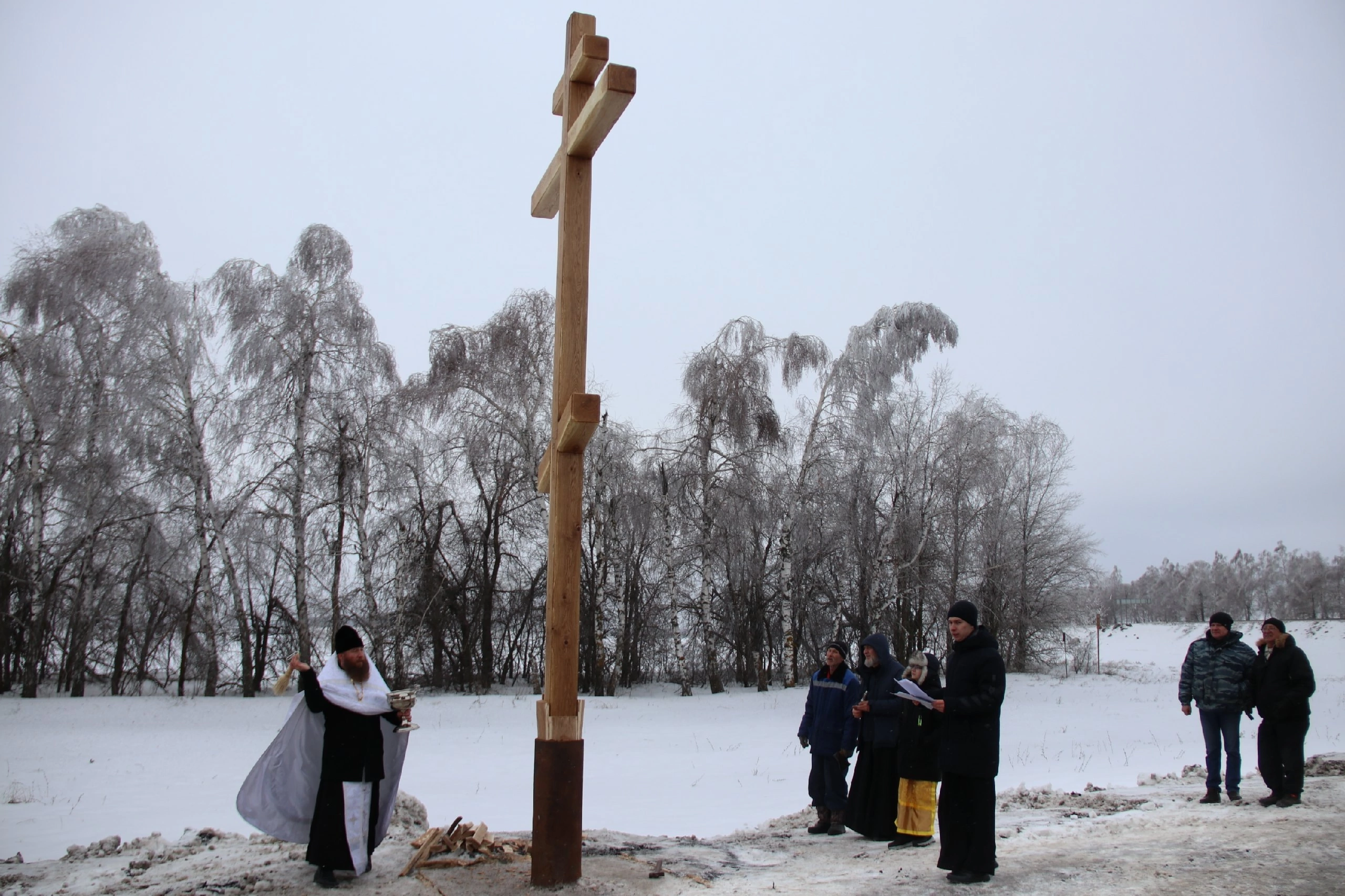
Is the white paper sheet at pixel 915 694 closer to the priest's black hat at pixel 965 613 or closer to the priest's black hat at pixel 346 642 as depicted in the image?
the priest's black hat at pixel 965 613

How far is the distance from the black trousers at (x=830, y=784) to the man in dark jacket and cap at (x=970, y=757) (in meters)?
1.56

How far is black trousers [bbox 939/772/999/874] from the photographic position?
16.1 feet

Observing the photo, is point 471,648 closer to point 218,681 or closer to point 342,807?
point 218,681

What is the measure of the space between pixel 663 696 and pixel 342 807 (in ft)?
53.0

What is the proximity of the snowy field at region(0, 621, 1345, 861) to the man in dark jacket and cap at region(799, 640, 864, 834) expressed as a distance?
0.92 m

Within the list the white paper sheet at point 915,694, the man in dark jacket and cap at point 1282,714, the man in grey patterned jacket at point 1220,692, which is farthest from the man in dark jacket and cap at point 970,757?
the man in dark jacket and cap at point 1282,714

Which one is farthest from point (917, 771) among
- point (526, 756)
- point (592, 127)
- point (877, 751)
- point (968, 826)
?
point (526, 756)

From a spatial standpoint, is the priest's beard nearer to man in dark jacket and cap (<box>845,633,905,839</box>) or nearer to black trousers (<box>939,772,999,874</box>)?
man in dark jacket and cap (<box>845,633,905,839</box>)

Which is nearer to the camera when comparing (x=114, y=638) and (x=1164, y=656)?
(x=114, y=638)

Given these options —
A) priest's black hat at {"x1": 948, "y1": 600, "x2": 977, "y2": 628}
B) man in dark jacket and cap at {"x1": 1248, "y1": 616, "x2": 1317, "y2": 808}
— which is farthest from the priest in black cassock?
man in dark jacket and cap at {"x1": 1248, "y1": 616, "x2": 1317, "y2": 808}

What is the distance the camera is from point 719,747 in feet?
41.7

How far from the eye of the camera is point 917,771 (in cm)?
605

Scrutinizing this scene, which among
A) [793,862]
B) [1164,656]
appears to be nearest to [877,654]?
[793,862]

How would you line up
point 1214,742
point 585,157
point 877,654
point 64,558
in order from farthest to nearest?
point 64,558 → point 1214,742 → point 877,654 → point 585,157
